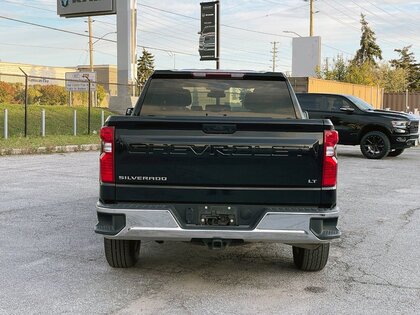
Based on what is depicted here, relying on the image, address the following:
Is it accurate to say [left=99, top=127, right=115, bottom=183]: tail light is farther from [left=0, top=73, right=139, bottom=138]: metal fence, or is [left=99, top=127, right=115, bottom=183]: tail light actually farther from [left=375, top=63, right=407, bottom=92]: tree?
[left=375, top=63, right=407, bottom=92]: tree

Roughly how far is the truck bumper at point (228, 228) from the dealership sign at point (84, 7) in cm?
3372

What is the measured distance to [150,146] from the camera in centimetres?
Result: 433

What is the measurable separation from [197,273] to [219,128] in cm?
160

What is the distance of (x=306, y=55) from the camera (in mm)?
53000

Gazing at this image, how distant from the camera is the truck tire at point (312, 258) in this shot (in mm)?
5027

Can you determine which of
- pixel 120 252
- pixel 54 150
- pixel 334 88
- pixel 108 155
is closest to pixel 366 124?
pixel 54 150

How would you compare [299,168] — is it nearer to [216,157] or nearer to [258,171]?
[258,171]

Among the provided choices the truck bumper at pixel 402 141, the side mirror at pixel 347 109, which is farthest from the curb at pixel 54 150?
the truck bumper at pixel 402 141

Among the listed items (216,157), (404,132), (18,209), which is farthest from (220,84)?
(404,132)

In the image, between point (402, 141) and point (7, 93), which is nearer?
point (402, 141)

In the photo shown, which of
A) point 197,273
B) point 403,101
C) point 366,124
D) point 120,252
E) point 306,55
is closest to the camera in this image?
point 120,252

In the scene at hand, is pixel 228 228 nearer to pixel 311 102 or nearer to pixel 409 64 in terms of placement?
pixel 311 102

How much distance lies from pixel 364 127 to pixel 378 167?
2112 mm

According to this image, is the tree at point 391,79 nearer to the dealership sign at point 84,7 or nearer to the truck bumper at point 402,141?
the dealership sign at point 84,7
